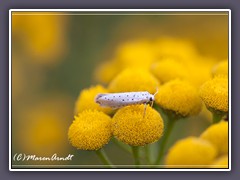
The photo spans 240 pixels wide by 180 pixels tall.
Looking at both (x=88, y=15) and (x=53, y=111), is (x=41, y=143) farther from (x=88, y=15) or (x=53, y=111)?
(x=88, y=15)

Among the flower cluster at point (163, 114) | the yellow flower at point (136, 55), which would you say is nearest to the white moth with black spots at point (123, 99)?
the flower cluster at point (163, 114)

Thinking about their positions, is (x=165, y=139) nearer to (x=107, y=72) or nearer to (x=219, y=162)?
(x=219, y=162)

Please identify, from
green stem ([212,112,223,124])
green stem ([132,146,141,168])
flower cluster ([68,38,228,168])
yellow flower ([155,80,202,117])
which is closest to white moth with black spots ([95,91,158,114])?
flower cluster ([68,38,228,168])

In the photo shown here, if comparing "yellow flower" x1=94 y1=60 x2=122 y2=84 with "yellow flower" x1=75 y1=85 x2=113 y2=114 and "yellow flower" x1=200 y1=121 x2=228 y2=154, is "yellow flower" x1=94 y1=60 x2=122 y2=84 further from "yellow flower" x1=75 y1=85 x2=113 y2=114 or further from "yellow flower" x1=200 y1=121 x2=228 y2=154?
"yellow flower" x1=200 y1=121 x2=228 y2=154

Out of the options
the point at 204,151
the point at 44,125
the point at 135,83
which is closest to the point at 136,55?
the point at 135,83
